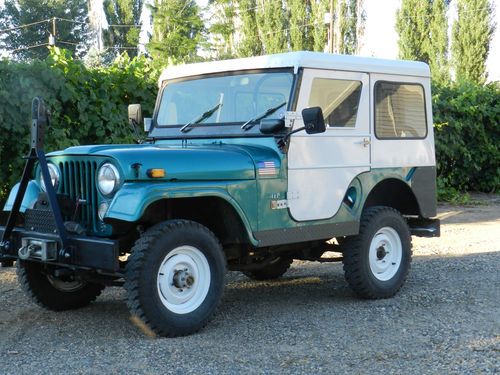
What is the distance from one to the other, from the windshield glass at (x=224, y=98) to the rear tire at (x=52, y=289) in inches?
64.2

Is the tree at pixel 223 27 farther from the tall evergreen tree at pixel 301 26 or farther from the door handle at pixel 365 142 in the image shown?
the door handle at pixel 365 142

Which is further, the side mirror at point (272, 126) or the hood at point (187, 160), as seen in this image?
the side mirror at point (272, 126)

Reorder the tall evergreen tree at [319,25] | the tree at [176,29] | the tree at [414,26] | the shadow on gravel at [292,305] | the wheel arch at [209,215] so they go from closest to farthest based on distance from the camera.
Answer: the wheel arch at [209,215] < the shadow on gravel at [292,305] < the tree at [176,29] < the tree at [414,26] < the tall evergreen tree at [319,25]

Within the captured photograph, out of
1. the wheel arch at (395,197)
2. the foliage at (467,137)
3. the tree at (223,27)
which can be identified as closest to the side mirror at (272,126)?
the wheel arch at (395,197)

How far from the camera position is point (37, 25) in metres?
47.5

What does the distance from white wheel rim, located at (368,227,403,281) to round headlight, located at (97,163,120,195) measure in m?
2.59

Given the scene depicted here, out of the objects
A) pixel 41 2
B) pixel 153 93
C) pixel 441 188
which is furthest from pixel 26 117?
pixel 41 2

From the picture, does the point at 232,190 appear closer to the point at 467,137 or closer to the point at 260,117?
the point at 260,117

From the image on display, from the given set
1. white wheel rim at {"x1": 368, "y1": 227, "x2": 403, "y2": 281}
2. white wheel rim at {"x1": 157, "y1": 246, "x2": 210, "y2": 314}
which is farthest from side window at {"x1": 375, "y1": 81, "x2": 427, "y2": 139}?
white wheel rim at {"x1": 157, "y1": 246, "x2": 210, "y2": 314}

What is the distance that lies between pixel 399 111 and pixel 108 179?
307 centimetres

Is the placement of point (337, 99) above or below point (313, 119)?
above

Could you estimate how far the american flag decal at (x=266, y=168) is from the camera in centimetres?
558

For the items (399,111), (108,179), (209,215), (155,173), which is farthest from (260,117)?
(399,111)

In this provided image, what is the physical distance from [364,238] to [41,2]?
150ft
